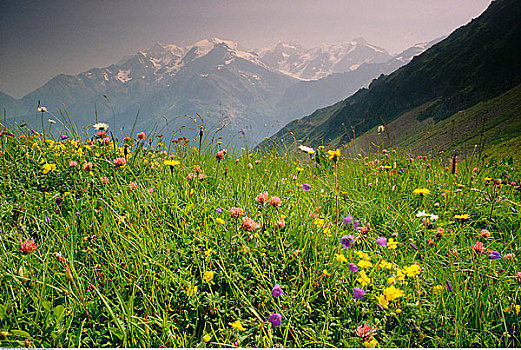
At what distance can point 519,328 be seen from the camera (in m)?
1.56

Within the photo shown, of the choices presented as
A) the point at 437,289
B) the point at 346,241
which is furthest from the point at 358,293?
the point at 437,289

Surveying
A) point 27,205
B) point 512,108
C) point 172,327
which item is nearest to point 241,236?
point 172,327

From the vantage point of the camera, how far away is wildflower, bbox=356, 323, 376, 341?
1.45 meters

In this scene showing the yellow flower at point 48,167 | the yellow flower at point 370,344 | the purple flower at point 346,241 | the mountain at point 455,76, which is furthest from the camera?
the mountain at point 455,76

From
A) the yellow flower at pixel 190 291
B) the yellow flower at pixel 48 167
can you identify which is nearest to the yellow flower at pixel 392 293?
the yellow flower at pixel 190 291

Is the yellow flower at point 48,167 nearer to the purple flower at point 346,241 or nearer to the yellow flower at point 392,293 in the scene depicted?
the purple flower at point 346,241

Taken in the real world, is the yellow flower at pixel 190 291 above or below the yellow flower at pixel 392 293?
above

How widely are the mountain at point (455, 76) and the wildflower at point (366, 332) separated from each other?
9693 centimetres

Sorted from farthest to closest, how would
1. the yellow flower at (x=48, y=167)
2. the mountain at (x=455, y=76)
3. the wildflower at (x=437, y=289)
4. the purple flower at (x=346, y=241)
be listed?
the mountain at (x=455, y=76) < the yellow flower at (x=48, y=167) < the purple flower at (x=346, y=241) < the wildflower at (x=437, y=289)

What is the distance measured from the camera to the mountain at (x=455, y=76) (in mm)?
104875

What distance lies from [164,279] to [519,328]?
1.87 meters

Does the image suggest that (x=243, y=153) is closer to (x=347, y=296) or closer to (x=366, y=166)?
(x=366, y=166)

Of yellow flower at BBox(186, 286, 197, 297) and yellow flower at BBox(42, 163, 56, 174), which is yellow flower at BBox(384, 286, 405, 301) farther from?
yellow flower at BBox(42, 163, 56, 174)

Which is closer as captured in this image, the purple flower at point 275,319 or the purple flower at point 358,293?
the purple flower at point 275,319
